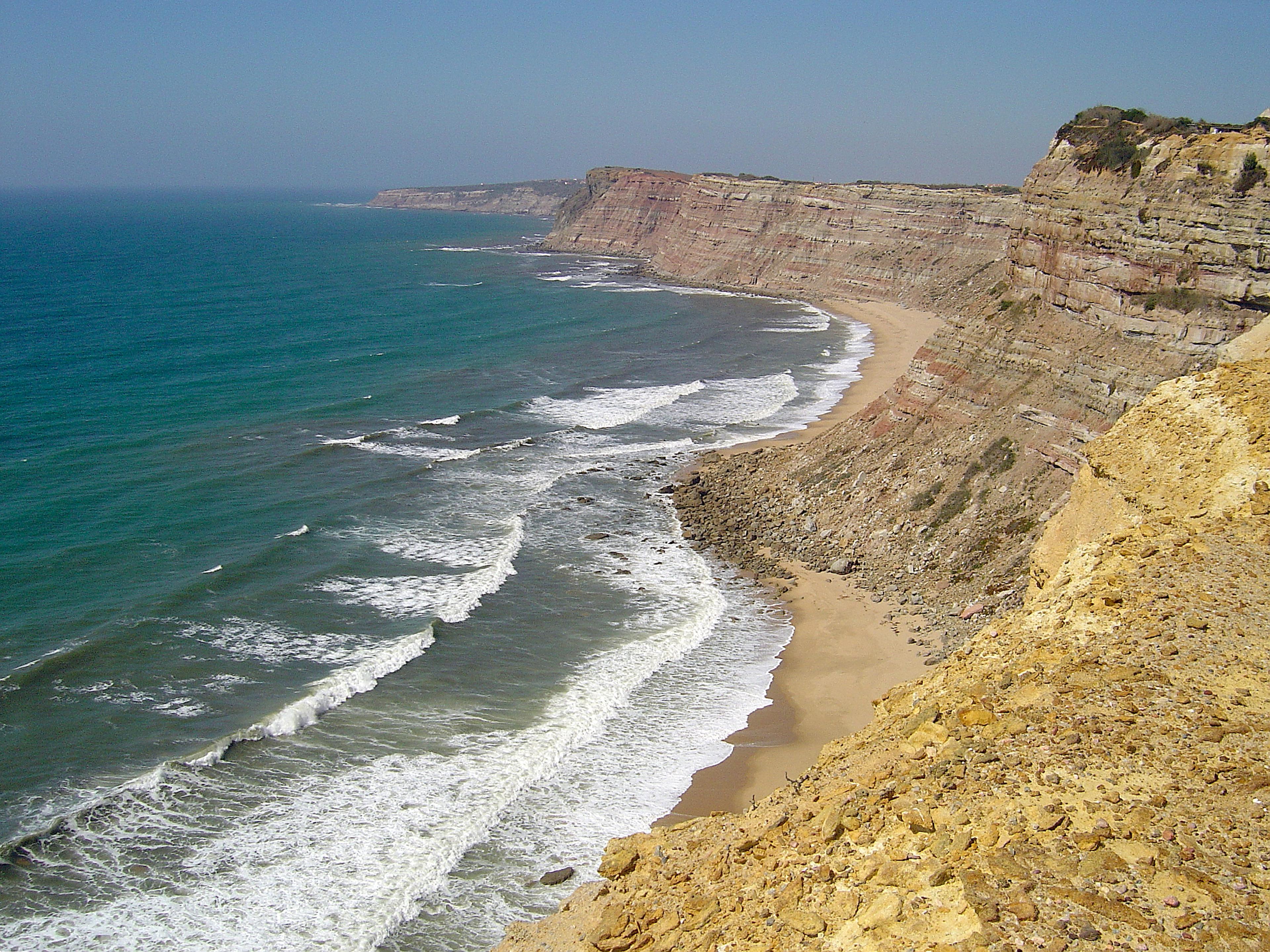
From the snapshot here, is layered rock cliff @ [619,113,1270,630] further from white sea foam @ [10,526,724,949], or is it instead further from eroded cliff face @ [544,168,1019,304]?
eroded cliff face @ [544,168,1019,304]

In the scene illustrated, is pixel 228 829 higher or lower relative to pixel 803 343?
lower

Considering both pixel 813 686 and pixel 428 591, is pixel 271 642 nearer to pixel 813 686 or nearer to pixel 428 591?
pixel 428 591

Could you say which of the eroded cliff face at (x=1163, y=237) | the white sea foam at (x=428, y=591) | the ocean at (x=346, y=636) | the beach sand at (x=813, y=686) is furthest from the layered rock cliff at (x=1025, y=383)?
the white sea foam at (x=428, y=591)

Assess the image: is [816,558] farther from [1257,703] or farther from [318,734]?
[1257,703]

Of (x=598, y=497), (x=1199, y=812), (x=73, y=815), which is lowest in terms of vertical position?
(x=73, y=815)

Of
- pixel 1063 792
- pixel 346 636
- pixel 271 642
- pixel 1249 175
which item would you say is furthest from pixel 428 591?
pixel 1249 175

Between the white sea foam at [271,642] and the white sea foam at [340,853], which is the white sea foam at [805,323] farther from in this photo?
the white sea foam at [340,853]

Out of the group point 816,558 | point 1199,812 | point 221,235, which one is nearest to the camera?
point 1199,812

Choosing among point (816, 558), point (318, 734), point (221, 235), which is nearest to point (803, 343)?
point (816, 558)
